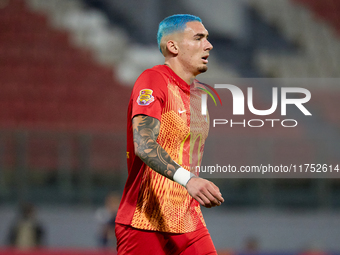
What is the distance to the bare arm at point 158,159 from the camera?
1229mm

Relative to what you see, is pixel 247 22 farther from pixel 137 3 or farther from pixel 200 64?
pixel 200 64

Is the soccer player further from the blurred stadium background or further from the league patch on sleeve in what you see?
the blurred stadium background

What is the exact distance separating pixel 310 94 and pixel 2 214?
18.0 feet

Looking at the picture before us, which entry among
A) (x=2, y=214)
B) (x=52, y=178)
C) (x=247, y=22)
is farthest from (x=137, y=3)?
(x=2, y=214)

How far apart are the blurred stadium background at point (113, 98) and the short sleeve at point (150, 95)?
15.6 ft

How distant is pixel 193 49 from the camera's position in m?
1.79

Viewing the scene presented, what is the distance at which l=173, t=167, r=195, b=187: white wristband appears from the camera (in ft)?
4.30

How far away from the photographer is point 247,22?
25.3 ft

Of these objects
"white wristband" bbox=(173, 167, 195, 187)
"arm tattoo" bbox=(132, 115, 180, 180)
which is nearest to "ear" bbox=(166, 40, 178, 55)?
"arm tattoo" bbox=(132, 115, 180, 180)

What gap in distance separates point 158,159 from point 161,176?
0.83 feet

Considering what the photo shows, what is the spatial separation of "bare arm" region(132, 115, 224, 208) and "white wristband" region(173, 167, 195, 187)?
0.04 ft

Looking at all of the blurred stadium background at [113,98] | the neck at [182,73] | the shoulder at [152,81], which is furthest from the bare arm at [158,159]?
the blurred stadium background at [113,98]

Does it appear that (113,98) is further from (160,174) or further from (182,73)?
(160,174)

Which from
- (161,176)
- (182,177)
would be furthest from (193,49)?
(182,177)
